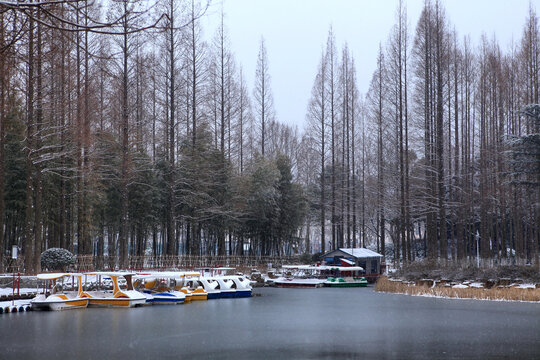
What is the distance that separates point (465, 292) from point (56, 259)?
16.6m

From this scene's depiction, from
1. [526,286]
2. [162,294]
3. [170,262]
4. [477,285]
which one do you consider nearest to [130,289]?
[162,294]

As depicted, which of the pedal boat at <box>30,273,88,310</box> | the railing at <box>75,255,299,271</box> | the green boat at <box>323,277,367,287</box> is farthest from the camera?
the green boat at <box>323,277,367,287</box>

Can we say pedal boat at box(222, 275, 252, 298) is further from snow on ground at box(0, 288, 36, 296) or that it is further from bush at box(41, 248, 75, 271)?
snow on ground at box(0, 288, 36, 296)

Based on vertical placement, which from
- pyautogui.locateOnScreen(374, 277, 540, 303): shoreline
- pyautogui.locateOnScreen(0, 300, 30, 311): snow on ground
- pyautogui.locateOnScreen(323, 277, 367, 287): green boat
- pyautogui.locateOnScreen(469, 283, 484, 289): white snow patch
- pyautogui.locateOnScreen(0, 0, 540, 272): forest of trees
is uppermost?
pyautogui.locateOnScreen(0, 0, 540, 272): forest of trees

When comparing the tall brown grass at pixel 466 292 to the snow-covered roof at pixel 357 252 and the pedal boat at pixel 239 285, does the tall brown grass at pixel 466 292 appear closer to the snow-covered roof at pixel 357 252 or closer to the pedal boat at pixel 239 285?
the pedal boat at pixel 239 285

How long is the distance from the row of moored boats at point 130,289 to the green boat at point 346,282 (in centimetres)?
940

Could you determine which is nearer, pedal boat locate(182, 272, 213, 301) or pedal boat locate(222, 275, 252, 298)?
pedal boat locate(182, 272, 213, 301)

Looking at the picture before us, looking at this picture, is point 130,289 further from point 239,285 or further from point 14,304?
point 239,285

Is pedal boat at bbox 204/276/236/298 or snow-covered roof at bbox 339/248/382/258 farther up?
snow-covered roof at bbox 339/248/382/258

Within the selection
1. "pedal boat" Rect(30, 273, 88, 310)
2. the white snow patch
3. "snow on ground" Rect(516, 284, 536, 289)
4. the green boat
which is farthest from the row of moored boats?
"snow on ground" Rect(516, 284, 536, 289)

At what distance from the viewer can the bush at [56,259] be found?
25156 mm

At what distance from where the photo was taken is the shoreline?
2422cm

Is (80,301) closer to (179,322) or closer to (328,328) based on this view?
(179,322)

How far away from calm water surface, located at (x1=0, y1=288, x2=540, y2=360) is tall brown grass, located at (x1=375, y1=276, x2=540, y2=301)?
1.61 metres
